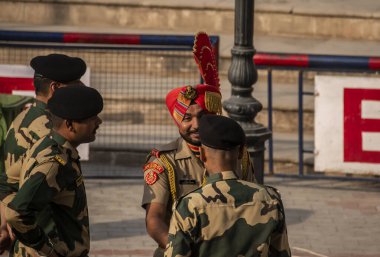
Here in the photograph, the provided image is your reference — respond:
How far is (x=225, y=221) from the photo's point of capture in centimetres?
564

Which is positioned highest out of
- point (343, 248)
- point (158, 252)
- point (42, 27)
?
point (42, 27)

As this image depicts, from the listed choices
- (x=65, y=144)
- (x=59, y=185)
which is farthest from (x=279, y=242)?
(x=65, y=144)

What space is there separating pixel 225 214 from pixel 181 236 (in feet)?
0.85

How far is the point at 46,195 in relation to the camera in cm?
625

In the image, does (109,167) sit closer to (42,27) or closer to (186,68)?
(186,68)

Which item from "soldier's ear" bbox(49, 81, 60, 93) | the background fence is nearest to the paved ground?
the background fence

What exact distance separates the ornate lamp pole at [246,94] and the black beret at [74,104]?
356 cm

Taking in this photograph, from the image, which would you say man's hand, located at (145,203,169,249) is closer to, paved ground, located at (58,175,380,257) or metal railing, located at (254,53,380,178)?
paved ground, located at (58,175,380,257)

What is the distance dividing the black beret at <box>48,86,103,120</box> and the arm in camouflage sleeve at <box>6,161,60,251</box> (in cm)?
34

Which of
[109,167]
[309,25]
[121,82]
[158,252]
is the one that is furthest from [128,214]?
[309,25]

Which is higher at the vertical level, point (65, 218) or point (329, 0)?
point (329, 0)

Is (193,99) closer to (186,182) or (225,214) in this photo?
(186,182)

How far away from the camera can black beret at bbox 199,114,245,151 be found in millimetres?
5719

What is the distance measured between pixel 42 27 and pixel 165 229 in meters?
11.2
